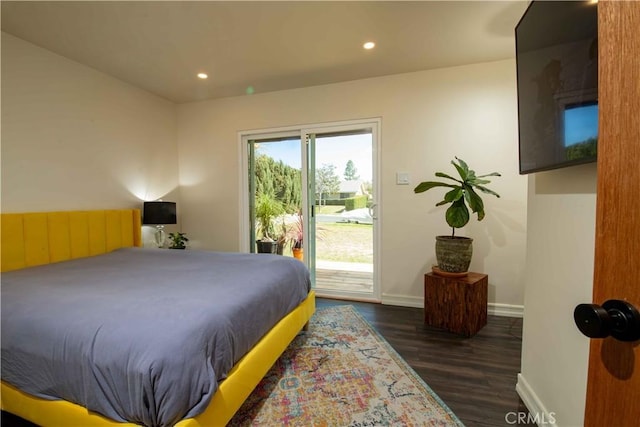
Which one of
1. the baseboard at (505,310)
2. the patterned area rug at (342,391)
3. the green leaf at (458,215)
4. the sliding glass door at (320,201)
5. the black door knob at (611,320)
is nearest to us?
the black door knob at (611,320)

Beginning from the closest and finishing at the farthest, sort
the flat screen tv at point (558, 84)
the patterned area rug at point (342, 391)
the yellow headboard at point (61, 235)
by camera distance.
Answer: the flat screen tv at point (558, 84) < the patterned area rug at point (342, 391) < the yellow headboard at point (61, 235)

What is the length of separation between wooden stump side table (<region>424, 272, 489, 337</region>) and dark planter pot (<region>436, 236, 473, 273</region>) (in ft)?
0.31

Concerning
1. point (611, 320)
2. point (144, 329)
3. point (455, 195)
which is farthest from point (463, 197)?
point (144, 329)

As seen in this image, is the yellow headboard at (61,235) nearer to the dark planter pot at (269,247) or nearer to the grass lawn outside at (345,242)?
the dark planter pot at (269,247)

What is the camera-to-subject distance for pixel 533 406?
1454 mm

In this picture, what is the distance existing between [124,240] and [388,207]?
3.01 meters

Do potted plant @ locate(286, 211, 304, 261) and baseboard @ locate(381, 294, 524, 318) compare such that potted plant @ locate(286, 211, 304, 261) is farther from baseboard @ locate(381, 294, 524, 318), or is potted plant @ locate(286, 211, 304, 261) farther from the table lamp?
the table lamp

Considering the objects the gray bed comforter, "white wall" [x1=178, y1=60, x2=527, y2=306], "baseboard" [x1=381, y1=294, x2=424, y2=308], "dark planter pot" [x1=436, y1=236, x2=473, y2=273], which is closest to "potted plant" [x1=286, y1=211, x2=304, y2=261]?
"white wall" [x1=178, y1=60, x2=527, y2=306]

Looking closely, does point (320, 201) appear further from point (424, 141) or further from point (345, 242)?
point (424, 141)

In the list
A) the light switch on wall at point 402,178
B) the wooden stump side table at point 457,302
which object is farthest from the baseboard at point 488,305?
the light switch on wall at point 402,178

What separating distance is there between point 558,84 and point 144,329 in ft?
6.40

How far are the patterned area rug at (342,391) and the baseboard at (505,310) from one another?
1384mm

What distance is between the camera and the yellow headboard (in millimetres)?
2115

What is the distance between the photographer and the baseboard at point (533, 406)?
1.32 meters
